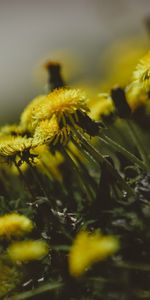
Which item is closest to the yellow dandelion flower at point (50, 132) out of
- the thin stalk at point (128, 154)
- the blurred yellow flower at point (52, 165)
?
the thin stalk at point (128, 154)

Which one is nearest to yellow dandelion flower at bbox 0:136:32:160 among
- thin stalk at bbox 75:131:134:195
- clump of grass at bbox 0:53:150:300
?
clump of grass at bbox 0:53:150:300

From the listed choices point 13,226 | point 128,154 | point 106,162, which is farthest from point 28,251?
point 128,154

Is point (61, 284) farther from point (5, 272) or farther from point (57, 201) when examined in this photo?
point (57, 201)

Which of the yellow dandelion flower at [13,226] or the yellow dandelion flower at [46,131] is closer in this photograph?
the yellow dandelion flower at [13,226]

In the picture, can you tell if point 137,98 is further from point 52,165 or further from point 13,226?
point 13,226

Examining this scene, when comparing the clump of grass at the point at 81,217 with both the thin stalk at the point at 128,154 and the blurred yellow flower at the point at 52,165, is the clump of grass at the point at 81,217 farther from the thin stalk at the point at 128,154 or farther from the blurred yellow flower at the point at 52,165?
the blurred yellow flower at the point at 52,165

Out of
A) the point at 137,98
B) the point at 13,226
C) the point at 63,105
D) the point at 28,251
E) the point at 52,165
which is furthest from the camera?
the point at 52,165

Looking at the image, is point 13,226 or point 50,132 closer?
point 13,226

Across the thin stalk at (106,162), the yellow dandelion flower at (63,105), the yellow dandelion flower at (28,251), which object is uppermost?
the yellow dandelion flower at (63,105)
